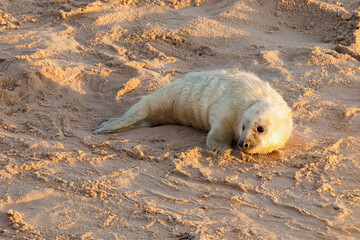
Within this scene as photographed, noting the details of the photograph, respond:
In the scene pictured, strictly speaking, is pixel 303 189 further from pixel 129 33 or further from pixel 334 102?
pixel 129 33

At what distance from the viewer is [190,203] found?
4316 millimetres

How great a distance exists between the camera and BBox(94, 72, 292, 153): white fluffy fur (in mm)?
5340

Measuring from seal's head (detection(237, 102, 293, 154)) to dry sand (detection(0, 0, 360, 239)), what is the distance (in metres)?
0.14

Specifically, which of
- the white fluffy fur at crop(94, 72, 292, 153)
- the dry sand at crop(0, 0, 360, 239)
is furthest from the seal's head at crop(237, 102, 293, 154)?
the dry sand at crop(0, 0, 360, 239)

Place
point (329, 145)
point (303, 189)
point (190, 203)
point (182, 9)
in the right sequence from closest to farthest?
point (190, 203), point (303, 189), point (329, 145), point (182, 9)

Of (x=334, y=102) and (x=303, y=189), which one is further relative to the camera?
(x=334, y=102)

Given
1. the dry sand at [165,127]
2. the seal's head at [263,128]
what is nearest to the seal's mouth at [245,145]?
the seal's head at [263,128]

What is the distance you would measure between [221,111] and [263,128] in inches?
24.1

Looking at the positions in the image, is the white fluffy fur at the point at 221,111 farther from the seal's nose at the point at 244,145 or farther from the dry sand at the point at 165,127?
the dry sand at the point at 165,127

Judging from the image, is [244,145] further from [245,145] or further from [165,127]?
[165,127]

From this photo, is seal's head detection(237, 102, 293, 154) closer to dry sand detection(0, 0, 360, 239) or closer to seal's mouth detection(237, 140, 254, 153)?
seal's mouth detection(237, 140, 254, 153)

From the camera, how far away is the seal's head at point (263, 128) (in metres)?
5.28

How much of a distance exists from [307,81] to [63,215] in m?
4.43

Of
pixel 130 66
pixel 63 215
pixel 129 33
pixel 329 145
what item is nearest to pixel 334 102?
pixel 329 145
